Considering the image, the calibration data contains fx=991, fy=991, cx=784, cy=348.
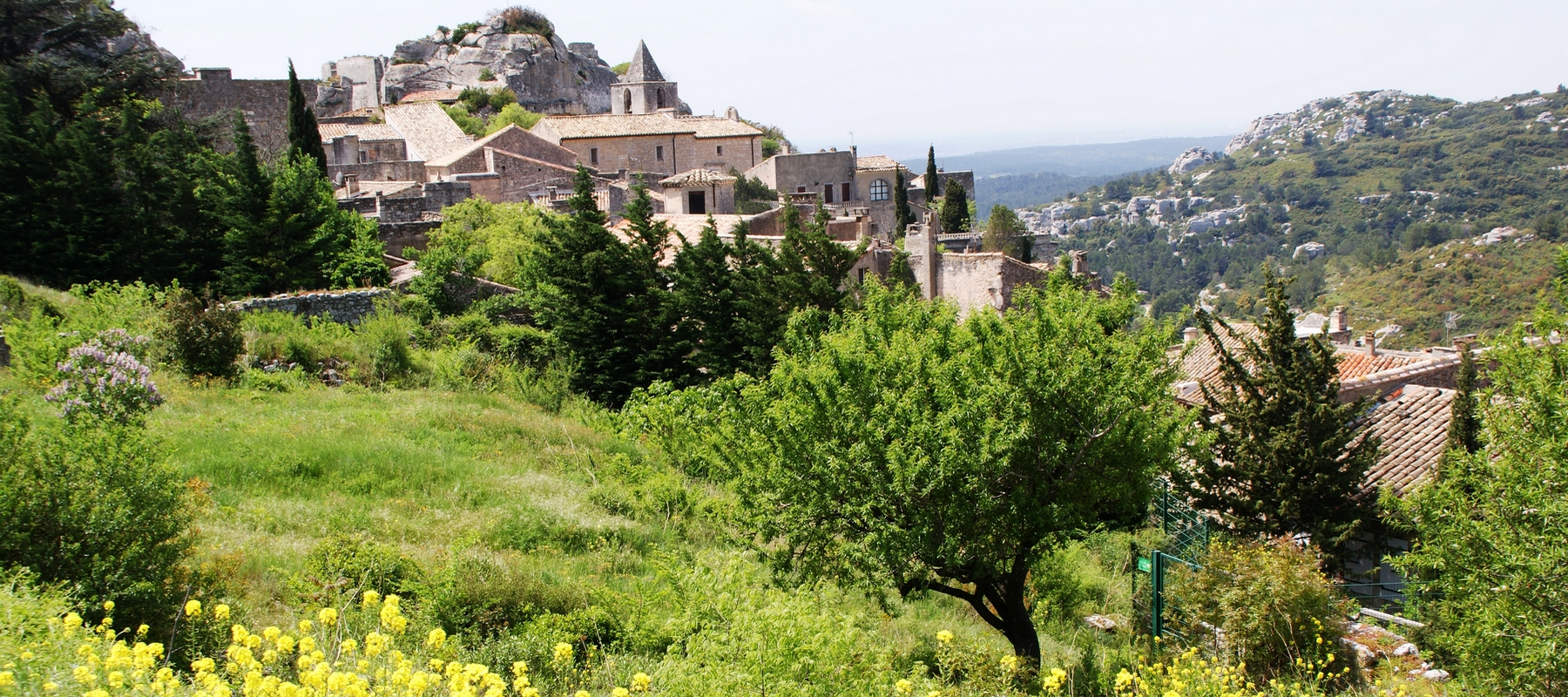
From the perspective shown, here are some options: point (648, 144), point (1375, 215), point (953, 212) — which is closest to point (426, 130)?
point (648, 144)

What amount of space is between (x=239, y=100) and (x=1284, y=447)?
116 feet

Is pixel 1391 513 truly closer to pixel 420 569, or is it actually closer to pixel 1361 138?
pixel 420 569

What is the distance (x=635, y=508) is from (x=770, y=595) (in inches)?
220

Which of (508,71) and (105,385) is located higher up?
(508,71)

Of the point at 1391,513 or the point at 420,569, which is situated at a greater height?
the point at 420,569

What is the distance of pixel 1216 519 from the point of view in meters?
15.5

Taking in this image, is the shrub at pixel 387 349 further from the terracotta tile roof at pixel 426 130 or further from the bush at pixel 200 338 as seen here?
the terracotta tile roof at pixel 426 130

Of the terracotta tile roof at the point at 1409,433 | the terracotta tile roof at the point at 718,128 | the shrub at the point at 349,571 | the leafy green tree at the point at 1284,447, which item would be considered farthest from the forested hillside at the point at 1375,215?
the shrub at the point at 349,571

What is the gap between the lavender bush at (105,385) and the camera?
10.4 meters

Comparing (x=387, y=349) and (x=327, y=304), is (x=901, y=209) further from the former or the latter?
(x=387, y=349)

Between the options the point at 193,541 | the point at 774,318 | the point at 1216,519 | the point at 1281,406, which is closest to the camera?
the point at 193,541

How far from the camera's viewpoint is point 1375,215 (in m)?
128

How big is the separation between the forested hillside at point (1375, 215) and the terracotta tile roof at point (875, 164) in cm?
4063

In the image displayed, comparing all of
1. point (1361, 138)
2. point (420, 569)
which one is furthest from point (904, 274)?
point (1361, 138)
